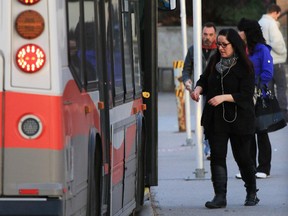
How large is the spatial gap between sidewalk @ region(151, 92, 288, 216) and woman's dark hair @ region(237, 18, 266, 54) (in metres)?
1.57

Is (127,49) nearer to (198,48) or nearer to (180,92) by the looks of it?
(198,48)

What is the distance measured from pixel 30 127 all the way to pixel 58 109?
7.4 inches

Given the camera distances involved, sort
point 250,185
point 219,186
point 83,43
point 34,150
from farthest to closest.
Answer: point 250,185 → point 219,186 → point 83,43 → point 34,150

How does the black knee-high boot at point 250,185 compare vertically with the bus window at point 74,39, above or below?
below

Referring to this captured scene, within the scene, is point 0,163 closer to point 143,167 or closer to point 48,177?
point 48,177

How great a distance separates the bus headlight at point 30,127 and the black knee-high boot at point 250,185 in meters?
4.88

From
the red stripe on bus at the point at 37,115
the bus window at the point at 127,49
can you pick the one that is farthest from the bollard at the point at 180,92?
the red stripe on bus at the point at 37,115

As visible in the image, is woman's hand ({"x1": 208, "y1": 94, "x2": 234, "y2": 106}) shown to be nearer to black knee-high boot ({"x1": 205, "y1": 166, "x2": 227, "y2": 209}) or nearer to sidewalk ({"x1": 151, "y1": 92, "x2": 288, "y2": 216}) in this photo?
black knee-high boot ({"x1": 205, "y1": 166, "x2": 227, "y2": 209})

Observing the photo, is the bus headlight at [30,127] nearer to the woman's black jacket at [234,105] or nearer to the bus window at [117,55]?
the bus window at [117,55]

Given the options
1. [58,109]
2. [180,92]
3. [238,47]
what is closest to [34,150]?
[58,109]

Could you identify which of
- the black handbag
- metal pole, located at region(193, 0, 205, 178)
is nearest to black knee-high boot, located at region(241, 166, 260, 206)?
the black handbag

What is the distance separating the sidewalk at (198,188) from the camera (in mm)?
10648

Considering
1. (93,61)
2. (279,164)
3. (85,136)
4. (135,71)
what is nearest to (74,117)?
(85,136)

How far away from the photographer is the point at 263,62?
40.1 ft
